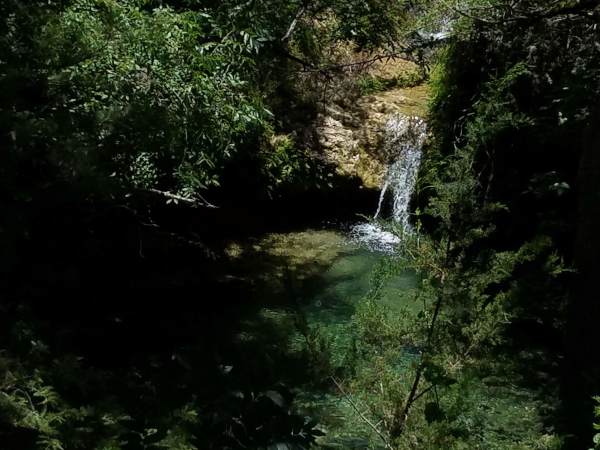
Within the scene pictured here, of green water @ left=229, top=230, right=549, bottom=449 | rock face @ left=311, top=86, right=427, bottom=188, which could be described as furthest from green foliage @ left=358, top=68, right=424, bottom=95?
green water @ left=229, top=230, right=549, bottom=449

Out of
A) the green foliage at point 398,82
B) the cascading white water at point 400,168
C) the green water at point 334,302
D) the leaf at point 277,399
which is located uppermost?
the green foliage at point 398,82

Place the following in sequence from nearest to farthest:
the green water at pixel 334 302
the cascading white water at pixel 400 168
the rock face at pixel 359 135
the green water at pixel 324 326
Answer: the green water at pixel 324 326
the green water at pixel 334 302
the cascading white water at pixel 400 168
the rock face at pixel 359 135

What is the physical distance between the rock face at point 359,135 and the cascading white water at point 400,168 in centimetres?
13

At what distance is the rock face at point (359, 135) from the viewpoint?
7.37 m

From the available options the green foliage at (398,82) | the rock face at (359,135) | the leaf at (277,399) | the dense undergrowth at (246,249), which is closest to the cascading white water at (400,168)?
the rock face at (359,135)


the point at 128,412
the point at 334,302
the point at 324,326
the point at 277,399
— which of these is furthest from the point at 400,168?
the point at 277,399

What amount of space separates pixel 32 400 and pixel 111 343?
1.82 metres

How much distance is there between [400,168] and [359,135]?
832 millimetres

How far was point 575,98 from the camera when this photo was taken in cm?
411

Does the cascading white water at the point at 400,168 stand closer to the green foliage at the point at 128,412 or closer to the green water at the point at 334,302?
the green water at the point at 334,302

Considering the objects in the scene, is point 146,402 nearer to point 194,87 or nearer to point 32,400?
point 32,400

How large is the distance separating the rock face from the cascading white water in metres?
0.13

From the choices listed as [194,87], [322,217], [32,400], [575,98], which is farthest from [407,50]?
[32,400]

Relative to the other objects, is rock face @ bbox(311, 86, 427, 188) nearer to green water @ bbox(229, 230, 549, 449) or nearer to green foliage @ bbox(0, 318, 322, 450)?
green water @ bbox(229, 230, 549, 449)
